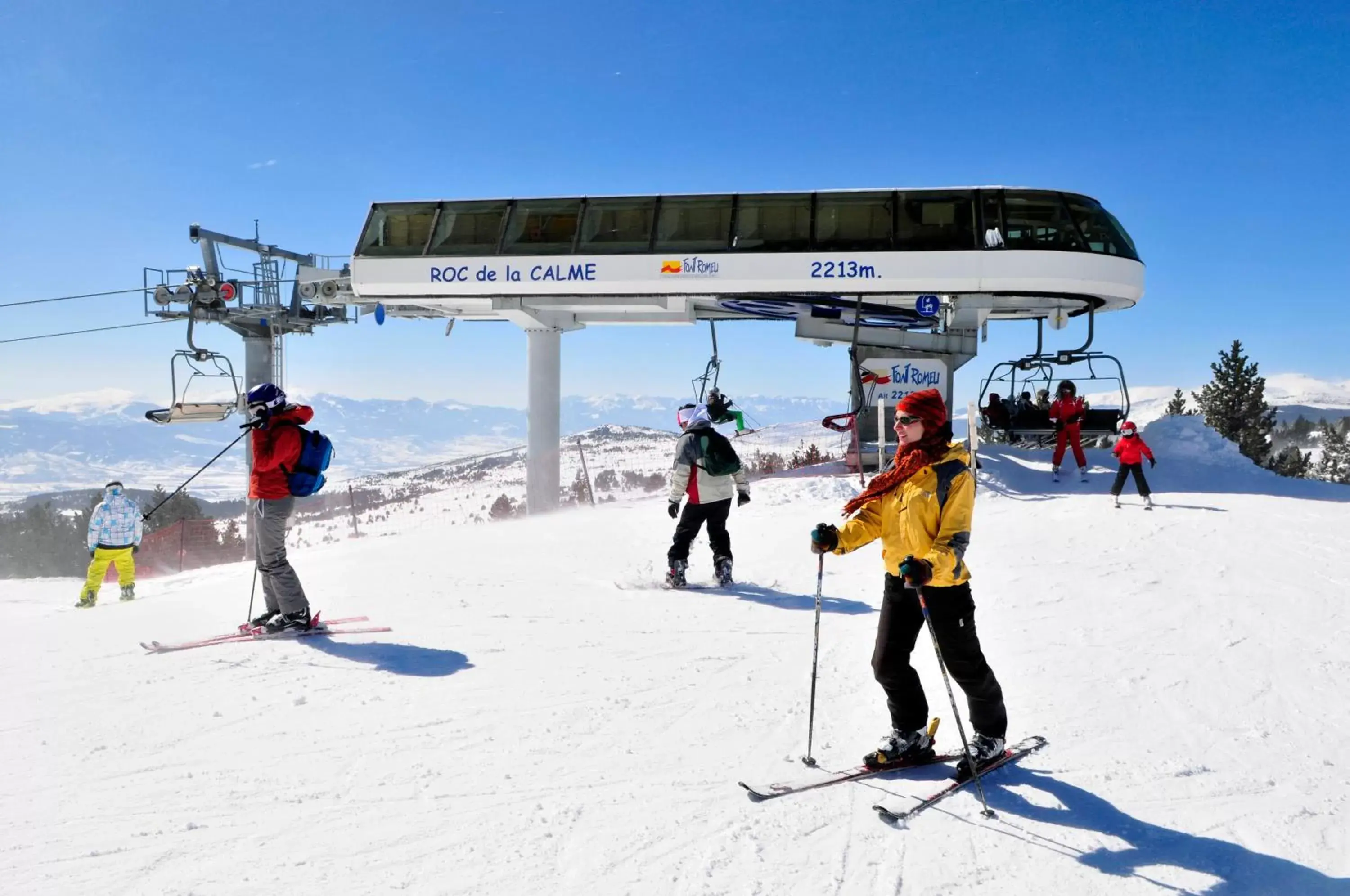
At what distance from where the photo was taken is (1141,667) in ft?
18.5

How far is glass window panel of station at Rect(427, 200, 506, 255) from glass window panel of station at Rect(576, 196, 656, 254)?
168cm

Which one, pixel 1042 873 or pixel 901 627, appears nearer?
pixel 1042 873

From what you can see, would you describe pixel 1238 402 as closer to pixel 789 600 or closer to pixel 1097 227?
pixel 1097 227

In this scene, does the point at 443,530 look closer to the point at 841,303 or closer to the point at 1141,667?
the point at 841,303

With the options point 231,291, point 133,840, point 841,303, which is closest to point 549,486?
point 841,303

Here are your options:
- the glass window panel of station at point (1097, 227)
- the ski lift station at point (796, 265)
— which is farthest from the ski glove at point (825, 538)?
the glass window panel of station at point (1097, 227)

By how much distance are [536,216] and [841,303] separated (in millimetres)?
5838

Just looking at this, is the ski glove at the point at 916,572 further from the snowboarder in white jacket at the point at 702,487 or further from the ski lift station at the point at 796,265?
the ski lift station at the point at 796,265

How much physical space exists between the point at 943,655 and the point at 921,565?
511mm

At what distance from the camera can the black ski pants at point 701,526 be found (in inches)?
336

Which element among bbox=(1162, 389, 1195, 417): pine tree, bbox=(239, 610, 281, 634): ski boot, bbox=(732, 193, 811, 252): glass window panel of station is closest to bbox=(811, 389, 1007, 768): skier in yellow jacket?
bbox=(239, 610, 281, 634): ski boot

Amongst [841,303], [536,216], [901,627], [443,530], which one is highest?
[536,216]

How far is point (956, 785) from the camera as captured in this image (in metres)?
3.83

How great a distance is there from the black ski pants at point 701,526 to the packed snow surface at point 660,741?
1.48 ft
